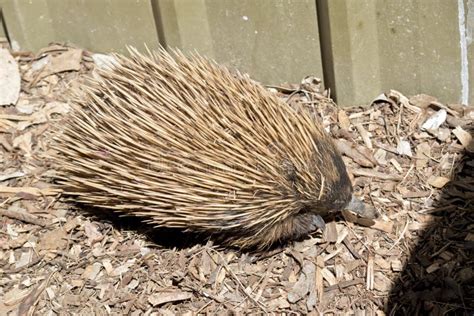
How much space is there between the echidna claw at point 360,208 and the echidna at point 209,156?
0.08ft

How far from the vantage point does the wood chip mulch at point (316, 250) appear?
14.3 feet

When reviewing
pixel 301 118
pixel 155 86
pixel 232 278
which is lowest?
pixel 232 278

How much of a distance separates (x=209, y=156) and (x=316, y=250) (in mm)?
933

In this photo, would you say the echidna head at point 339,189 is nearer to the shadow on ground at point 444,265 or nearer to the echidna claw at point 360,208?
the echidna claw at point 360,208

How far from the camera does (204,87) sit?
442 cm

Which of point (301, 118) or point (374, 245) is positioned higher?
point (301, 118)

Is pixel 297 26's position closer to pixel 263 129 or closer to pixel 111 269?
pixel 263 129

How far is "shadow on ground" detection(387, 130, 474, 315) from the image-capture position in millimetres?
4191

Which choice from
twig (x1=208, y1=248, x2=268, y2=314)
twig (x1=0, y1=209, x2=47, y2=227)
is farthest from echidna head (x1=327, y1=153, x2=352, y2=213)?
twig (x1=0, y1=209, x2=47, y2=227)

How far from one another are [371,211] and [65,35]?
2846 millimetres

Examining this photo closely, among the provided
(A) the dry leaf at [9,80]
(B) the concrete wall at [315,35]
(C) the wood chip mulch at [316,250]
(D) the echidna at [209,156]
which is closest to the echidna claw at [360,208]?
(D) the echidna at [209,156]

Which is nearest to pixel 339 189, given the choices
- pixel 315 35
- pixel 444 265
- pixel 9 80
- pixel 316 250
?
pixel 316 250

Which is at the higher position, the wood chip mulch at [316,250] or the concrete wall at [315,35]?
the concrete wall at [315,35]

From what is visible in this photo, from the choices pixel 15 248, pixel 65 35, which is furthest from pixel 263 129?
pixel 65 35
